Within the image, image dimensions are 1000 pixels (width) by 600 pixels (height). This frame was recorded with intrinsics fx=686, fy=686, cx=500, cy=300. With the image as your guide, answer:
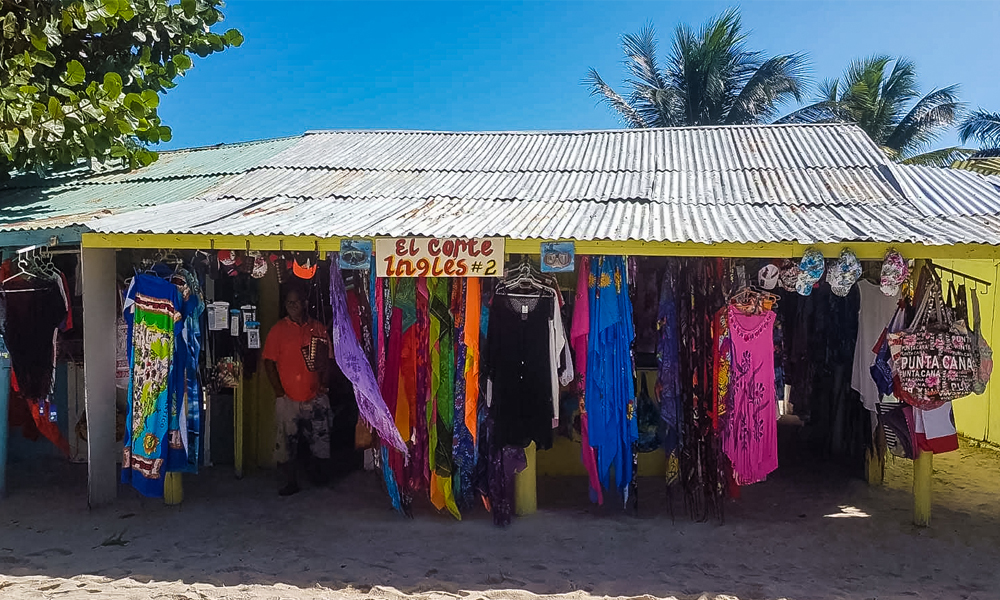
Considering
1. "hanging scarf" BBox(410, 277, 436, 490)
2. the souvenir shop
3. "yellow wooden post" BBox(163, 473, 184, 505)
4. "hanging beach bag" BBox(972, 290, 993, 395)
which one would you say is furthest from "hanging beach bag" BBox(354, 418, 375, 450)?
"hanging beach bag" BBox(972, 290, 993, 395)

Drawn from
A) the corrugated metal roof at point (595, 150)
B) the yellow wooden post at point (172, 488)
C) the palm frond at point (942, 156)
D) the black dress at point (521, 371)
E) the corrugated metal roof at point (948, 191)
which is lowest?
the yellow wooden post at point (172, 488)

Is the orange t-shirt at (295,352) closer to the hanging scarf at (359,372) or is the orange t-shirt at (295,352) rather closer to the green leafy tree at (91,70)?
the hanging scarf at (359,372)

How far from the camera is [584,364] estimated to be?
17.7 feet

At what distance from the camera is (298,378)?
5.83 m

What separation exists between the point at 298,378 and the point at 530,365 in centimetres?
203

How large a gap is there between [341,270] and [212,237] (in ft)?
3.28

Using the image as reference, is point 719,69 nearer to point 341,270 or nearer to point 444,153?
point 444,153

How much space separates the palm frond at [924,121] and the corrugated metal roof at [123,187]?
17858 mm

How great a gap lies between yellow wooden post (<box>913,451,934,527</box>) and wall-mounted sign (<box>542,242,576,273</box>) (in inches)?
121

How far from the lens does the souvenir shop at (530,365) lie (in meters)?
5.08

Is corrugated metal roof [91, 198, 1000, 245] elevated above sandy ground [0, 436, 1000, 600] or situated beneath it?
elevated above

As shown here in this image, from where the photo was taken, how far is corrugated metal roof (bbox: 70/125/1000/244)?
5.08m

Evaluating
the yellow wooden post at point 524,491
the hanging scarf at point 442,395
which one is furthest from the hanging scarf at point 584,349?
the hanging scarf at point 442,395

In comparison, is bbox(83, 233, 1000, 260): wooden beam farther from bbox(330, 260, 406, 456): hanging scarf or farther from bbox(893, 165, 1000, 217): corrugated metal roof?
bbox(893, 165, 1000, 217): corrugated metal roof
